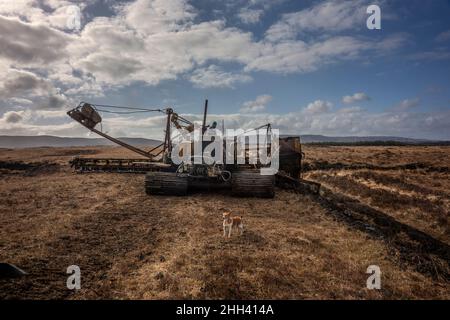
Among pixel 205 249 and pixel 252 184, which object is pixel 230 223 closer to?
pixel 205 249

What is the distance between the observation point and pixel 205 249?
695cm

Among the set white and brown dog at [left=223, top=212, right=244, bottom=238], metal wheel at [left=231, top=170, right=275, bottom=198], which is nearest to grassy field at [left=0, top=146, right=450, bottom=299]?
white and brown dog at [left=223, top=212, right=244, bottom=238]

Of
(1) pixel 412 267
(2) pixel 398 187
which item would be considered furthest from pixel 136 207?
(2) pixel 398 187

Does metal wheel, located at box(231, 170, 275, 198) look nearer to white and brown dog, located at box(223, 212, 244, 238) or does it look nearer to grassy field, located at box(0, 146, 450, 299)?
grassy field, located at box(0, 146, 450, 299)

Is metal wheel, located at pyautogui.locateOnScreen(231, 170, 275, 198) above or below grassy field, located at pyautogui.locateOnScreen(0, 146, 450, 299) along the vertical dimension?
above

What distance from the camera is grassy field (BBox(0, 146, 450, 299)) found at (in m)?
5.23

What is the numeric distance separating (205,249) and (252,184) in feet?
22.2

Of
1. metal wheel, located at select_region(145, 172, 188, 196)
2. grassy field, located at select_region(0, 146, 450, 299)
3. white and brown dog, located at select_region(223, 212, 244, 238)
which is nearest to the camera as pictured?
grassy field, located at select_region(0, 146, 450, 299)

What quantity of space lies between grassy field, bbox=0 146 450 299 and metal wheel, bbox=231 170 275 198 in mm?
521

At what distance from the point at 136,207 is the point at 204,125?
654cm

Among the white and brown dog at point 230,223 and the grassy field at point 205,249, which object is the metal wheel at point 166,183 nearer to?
the grassy field at point 205,249

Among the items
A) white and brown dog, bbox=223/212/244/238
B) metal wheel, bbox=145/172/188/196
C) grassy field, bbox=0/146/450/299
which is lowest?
grassy field, bbox=0/146/450/299

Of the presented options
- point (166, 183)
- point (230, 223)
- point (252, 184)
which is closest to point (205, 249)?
point (230, 223)
